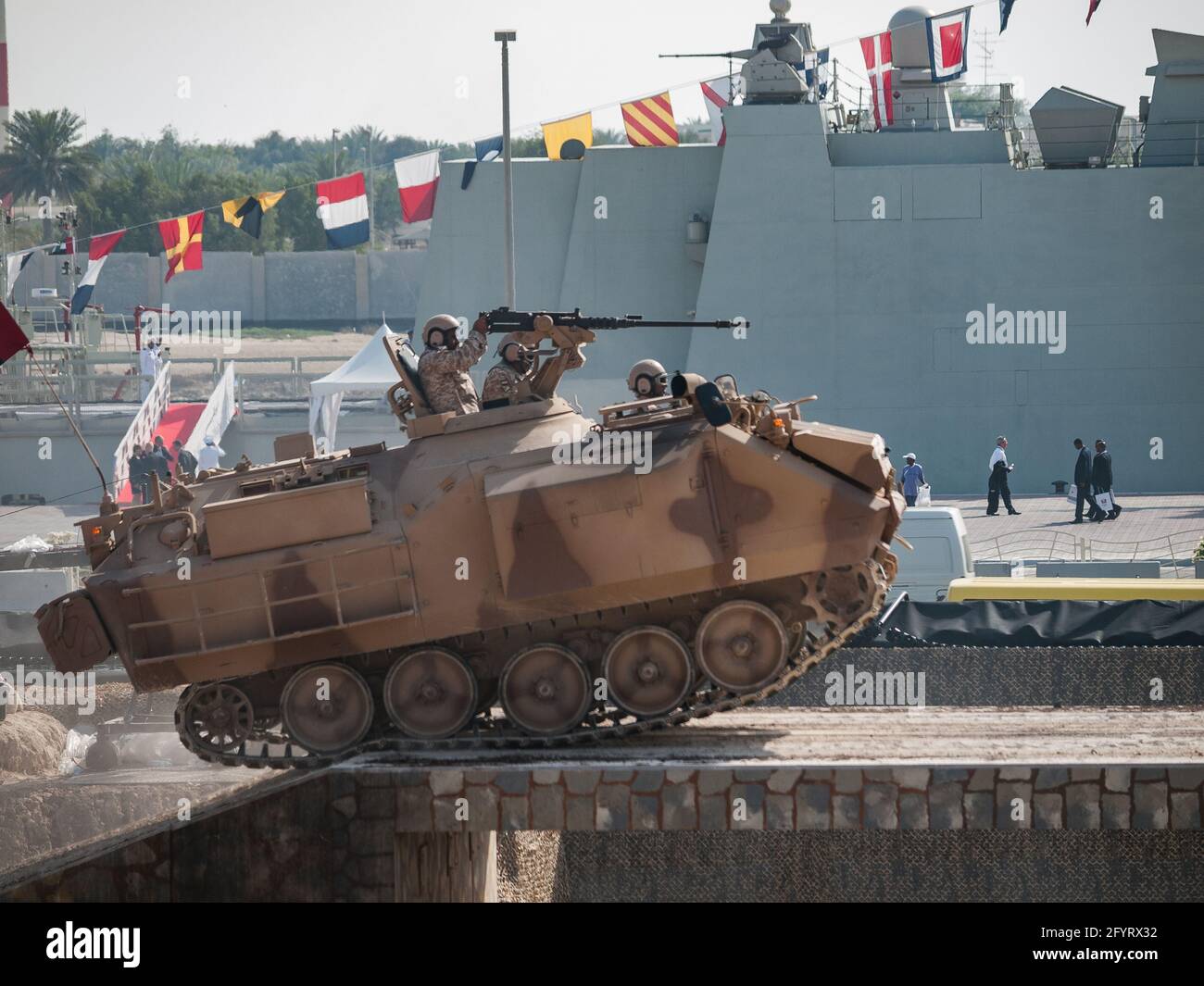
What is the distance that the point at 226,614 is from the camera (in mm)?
14906

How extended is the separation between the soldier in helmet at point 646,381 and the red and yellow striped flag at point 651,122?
1945 cm

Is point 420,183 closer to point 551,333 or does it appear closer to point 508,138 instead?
point 508,138

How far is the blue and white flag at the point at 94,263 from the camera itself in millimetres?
37631

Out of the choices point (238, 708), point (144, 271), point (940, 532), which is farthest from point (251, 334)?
point (238, 708)

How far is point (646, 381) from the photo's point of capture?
55.3 feet

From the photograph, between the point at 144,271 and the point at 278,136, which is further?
Answer: the point at 278,136

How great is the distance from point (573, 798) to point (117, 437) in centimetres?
3019

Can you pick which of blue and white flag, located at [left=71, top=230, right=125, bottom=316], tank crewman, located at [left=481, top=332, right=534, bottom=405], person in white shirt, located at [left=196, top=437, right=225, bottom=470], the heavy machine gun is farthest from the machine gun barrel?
blue and white flag, located at [left=71, top=230, right=125, bottom=316]

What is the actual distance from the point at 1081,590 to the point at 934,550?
2.29 m

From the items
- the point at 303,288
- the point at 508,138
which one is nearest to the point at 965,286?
the point at 508,138

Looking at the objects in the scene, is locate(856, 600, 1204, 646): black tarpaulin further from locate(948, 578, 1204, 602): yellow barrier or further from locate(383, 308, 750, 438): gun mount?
locate(383, 308, 750, 438): gun mount

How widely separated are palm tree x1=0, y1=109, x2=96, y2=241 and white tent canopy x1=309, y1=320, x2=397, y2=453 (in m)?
55.7

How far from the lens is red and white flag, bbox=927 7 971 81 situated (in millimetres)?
32062

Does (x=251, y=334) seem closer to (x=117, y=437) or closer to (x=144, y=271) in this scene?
(x=144, y=271)
